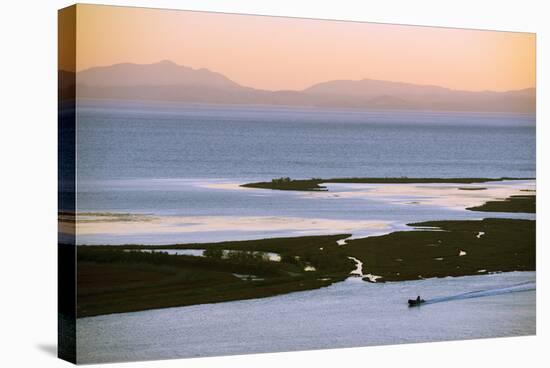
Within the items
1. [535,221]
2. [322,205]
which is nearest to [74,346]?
[322,205]

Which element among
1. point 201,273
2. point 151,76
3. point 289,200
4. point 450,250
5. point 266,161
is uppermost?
point 151,76

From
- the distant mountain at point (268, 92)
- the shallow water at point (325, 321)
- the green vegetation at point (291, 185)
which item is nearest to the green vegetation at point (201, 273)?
the shallow water at point (325, 321)

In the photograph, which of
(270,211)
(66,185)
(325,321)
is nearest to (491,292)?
(325,321)

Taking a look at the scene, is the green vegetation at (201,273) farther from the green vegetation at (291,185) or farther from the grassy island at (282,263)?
the green vegetation at (291,185)

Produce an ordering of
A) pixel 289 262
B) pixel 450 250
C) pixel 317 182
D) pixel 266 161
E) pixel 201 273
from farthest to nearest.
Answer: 1. pixel 450 250
2. pixel 317 182
3. pixel 289 262
4. pixel 266 161
5. pixel 201 273

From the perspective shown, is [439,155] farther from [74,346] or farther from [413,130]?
[74,346]

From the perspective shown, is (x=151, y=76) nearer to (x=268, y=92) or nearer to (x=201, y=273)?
(x=268, y=92)
